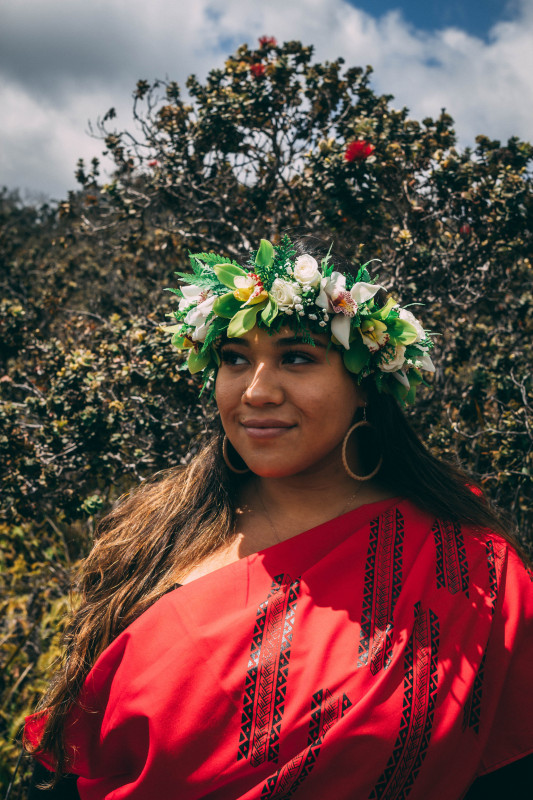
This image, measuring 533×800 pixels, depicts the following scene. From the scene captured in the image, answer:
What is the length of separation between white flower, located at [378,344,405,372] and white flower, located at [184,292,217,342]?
19.9 inches

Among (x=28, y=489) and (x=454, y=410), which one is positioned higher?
(x=28, y=489)

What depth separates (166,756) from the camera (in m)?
1.31

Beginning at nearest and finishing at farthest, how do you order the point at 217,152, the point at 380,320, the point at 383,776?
the point at 383,776 → the point at 380,320 → the point at 217,152

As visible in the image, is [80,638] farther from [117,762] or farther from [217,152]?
[217,152]

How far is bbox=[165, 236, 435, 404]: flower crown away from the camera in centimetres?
147

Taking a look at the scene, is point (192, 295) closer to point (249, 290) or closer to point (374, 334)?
point (249, 290)

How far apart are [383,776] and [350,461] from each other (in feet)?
2.58

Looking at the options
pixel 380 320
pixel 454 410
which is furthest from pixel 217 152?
pixel 380 320

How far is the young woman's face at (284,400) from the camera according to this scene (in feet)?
4.74

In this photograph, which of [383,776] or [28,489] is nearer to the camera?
[383,776]

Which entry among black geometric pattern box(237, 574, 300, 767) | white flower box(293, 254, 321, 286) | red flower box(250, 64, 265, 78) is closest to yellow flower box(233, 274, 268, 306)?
white flower box(293, 254, 321, 286)

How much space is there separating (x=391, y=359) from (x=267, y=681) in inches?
35.0

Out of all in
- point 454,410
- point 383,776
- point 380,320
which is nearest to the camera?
point 383,776

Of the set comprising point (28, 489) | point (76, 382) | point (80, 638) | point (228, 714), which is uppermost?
point (76, 382)
